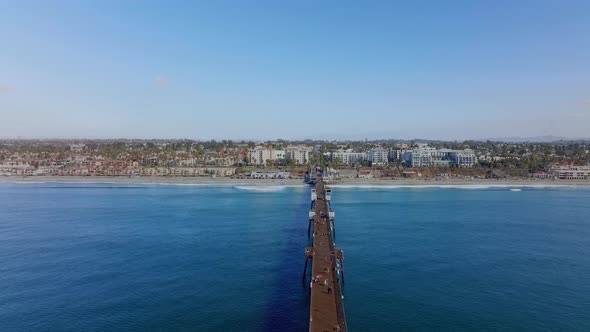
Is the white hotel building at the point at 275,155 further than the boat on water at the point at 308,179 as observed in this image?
Yes

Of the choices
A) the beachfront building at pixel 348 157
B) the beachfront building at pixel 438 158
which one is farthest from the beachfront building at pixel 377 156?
the beachfront building at pixel 438 158

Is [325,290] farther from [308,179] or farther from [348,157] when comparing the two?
[348,157]

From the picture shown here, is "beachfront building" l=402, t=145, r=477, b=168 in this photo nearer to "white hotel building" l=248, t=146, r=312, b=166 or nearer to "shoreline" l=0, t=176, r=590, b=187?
"shoreline" l=0, t=176, r=590, b=187

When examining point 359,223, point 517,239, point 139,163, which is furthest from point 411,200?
point 139,163

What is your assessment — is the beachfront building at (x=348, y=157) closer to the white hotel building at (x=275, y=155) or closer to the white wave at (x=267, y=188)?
the white hotel building at (x=275, y=155)

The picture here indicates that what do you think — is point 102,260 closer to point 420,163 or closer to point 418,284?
point 418,284

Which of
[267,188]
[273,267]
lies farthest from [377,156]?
[273,267]
